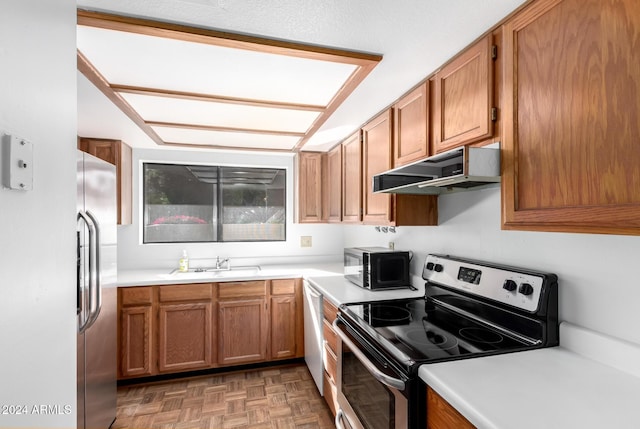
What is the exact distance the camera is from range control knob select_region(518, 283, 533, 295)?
4.03 ft

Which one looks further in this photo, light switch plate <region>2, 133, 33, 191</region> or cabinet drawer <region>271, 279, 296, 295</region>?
cabinet drawer <region>271, 279, 296, 295</region>

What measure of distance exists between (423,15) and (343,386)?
1781mm

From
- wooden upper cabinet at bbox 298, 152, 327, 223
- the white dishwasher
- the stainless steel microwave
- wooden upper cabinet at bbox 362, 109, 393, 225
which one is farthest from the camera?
wooden upper cabinet at bbox 298, 152, 327, 223

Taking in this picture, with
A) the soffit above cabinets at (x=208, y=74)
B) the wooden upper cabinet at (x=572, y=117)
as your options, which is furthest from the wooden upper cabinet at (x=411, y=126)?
the wooden upper cabinet at (x=572, y=117)

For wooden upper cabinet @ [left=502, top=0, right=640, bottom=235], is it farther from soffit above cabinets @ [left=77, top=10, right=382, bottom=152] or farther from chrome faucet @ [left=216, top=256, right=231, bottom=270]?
chrome faucet @ [left=216, top=256, right=231, bottom=270]

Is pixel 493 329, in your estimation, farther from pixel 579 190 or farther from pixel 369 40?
pixel 369 40

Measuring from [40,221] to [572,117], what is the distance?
1417 mm

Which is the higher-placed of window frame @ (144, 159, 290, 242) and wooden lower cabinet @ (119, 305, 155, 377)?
window frame @ (144, 159, 290, 242)

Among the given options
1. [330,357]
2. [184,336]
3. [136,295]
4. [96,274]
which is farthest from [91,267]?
[330,357]

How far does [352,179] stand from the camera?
252cm

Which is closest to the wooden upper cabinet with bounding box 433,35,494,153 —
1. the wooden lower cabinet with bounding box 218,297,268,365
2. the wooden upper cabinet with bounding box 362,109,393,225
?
the wooden upper cabinet with bounding box 362,109,393,225

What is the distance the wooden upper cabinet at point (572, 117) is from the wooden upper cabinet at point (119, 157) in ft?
9.46

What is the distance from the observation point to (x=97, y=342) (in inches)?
71.8

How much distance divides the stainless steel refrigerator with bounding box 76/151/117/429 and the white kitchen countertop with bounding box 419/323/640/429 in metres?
1.68
